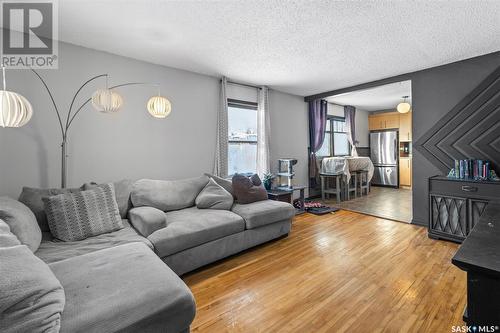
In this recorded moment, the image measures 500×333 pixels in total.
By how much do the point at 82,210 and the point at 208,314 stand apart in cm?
148

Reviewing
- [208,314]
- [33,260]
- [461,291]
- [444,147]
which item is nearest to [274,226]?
[208,314]

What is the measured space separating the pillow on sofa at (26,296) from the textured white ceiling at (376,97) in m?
5.13

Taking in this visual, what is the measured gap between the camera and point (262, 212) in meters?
2.96

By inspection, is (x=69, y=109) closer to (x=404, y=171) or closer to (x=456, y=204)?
(x=456, y=204)

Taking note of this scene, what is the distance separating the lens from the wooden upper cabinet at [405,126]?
6812 mm

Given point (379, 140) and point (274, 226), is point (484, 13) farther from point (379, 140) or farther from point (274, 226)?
point (379, 140)

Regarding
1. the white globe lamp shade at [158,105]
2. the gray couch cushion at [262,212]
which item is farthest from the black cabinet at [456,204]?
the white globe lamp shade at [158,105]

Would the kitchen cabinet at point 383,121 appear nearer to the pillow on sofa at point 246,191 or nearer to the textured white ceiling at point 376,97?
the textured white ceiling at point 376,97

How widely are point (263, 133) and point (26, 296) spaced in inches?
158

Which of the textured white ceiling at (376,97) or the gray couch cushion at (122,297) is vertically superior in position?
the textured white ceiling at (376,97)

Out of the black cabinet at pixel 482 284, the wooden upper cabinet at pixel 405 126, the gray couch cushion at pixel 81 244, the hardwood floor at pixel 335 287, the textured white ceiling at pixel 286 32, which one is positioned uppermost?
the textured white ceiling at pixel 286 32

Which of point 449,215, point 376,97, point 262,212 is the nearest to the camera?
point 262,212

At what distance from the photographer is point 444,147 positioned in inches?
137

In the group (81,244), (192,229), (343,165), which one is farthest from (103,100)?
(343,165)
